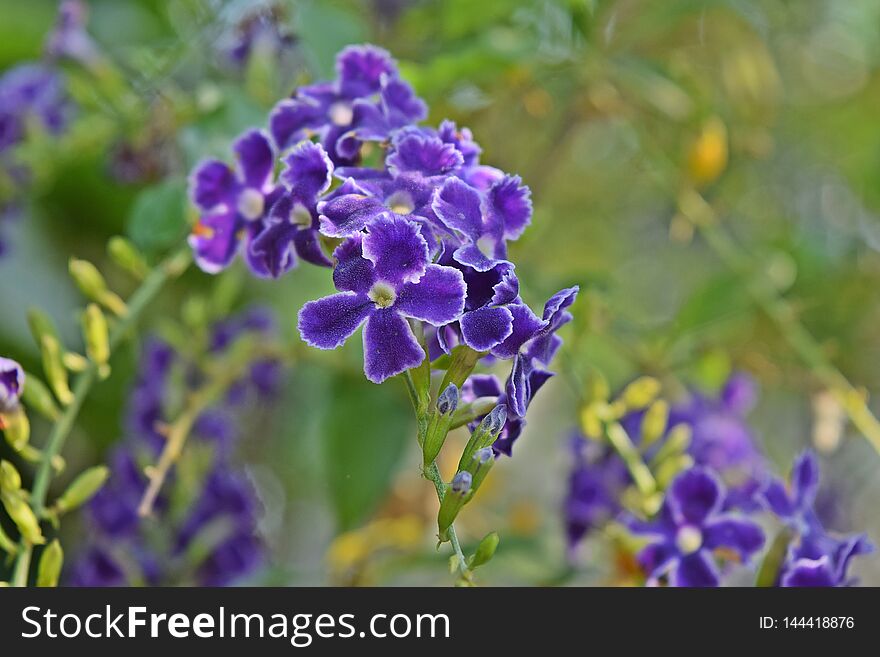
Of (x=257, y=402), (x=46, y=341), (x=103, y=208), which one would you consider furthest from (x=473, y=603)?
(x=103, y=208)

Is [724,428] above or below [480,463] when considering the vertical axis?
below

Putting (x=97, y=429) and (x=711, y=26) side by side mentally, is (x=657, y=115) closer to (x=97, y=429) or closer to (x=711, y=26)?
(x=711, y=26)

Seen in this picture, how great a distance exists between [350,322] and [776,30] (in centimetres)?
96

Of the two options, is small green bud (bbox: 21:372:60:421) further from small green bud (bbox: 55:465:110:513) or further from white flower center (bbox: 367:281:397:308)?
white flower center (bbox: 367:281:397:308)

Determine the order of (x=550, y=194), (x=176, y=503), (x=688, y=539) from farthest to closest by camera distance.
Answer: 1. (x=550, y=194)
2. (x=176, y=503)
3. (x=688, y=539)

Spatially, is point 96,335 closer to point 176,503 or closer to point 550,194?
point 176,503

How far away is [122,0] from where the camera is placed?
55.9 inches

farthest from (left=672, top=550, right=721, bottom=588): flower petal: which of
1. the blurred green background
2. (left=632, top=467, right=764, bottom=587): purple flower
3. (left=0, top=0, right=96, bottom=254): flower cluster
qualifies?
(left=0, top=0, right=96, bottom=254): flower cluster

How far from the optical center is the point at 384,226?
58 cm

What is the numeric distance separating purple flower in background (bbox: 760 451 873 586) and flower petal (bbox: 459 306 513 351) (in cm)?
32

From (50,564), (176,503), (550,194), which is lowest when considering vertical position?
(550,194)

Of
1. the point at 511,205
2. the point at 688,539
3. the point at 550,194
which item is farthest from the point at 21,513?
the point at 550,194

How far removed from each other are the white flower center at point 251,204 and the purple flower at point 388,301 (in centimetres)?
15

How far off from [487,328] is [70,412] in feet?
1.09
